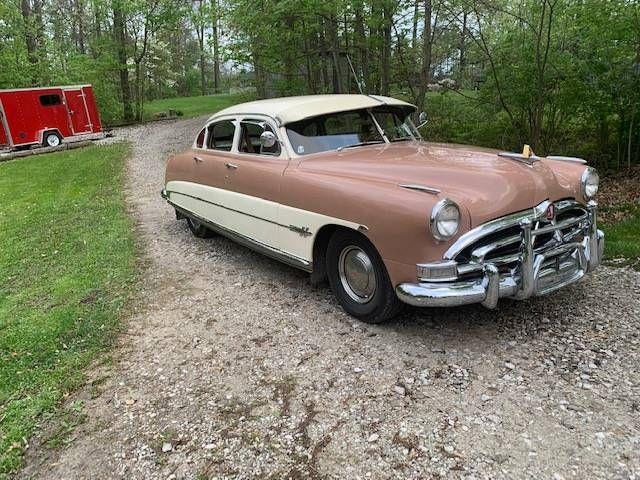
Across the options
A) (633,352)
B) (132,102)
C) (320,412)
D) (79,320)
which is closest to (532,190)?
(633,352)

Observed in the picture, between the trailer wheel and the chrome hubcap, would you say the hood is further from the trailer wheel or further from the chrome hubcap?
the trailer wheel

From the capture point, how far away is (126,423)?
3258 mm

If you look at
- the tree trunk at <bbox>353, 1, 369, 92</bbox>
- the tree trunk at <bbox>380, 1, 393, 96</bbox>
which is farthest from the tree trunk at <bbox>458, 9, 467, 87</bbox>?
the tree trunk at <bbox>353, 1, 369, 92</bbox>

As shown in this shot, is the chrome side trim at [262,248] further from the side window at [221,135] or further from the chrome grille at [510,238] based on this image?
the chrome grille at [510,238]

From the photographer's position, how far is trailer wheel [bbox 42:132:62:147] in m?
19.6

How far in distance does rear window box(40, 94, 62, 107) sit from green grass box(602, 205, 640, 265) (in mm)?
19664

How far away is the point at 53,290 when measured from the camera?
5.61m

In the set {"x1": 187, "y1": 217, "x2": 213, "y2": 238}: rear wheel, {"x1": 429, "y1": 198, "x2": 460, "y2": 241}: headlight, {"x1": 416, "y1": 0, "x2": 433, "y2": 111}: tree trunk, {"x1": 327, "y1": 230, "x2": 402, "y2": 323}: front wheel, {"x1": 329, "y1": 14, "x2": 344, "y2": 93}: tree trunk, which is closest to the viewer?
{"x1": 429, "y1": 198, "x2": 460, "y2": 241}: headlight

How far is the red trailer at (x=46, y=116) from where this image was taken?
61.6 feet

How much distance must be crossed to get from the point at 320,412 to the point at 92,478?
1.30 meters

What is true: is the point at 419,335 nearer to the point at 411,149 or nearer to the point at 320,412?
the point at 320,412

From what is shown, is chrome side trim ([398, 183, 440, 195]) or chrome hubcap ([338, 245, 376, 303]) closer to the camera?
chrome side trim ([398, 183, 440, 195])

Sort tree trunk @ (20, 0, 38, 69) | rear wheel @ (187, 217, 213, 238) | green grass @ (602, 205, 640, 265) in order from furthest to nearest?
tree trunk @ (20, 0, 38, 69)
rear wheel @ (187, 217, 213, 238)
green grass @ (602, 205, 640, 265)

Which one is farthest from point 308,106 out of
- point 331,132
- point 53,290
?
point 53,290
